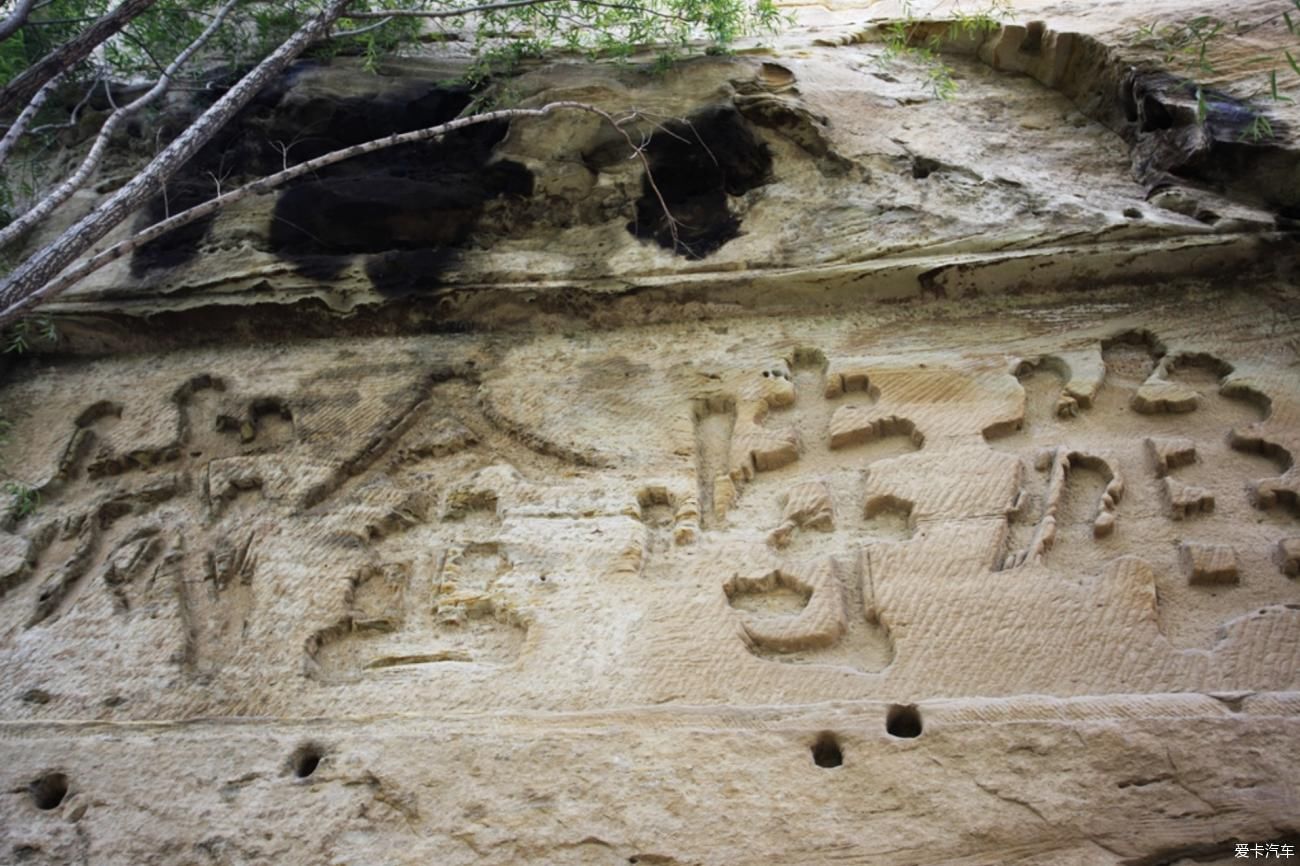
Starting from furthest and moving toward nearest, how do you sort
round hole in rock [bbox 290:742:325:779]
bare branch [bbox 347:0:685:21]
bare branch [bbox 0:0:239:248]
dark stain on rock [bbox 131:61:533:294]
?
dark stain on rock [bbox 131:61:533:294] < bare branch [bbox 347:0:685:21] < bare branch [bbox 0:0:239:248] < round hole in rock [bbox 290:742:325:779]

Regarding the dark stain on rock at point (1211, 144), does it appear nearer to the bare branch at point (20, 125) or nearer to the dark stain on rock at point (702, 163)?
the dark stain on rock at point (702, 163)

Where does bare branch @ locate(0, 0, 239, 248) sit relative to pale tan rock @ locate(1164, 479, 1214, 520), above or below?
above

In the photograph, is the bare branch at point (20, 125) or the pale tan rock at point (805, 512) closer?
the pale tan rock at point (805, 512)

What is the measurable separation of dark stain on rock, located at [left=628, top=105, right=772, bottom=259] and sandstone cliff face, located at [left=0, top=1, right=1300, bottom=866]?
0.02 metres

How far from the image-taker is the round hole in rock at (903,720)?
2.82 m

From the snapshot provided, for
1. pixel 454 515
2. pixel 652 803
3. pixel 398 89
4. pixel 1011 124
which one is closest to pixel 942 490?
pixel 652 803

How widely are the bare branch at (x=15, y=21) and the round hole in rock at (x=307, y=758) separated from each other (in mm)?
2604

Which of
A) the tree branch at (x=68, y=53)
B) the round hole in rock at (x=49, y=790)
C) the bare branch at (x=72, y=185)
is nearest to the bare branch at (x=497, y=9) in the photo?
the bare branch at (x=72, y=185)

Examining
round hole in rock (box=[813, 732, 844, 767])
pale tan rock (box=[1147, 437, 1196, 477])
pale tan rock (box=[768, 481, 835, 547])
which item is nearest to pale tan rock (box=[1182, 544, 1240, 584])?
pale tan rock (box=[1147, 437, 1196, 477])

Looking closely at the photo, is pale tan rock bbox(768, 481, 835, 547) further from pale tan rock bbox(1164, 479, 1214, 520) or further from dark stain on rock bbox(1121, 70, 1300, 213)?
dark stain on rock bbox(1121, 70, 1300, 213)

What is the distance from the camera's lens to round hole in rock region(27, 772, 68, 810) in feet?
9.96

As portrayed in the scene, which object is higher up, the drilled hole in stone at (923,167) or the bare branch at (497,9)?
the bare branch at (497,9)

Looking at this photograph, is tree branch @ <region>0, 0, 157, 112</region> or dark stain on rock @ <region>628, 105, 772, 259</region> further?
dark stain on rock @ <region>628, 105, 772, 259</region>

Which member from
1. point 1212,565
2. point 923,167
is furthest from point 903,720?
point 923,167
